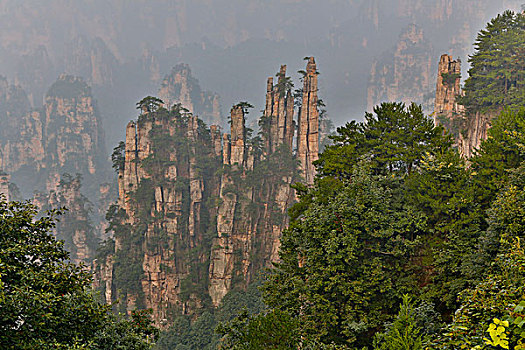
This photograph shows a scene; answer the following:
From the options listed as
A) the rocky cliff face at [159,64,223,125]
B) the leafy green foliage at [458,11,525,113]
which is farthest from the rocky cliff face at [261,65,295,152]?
the rocky cliff face at [159,64,223,125]

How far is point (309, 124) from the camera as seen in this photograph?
46.0m

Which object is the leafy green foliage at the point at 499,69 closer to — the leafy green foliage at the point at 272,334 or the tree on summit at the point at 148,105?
the leafy green foliage at the point at 272,334

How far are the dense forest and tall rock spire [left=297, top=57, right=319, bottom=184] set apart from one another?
25.1 meters

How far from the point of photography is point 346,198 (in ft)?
50.2

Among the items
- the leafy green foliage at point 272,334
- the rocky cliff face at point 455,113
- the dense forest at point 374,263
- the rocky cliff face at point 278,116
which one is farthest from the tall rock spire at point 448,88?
the leafy green foliage at point 272,334

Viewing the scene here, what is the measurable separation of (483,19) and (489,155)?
5275 inches

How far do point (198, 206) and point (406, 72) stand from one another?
9781 centimetres

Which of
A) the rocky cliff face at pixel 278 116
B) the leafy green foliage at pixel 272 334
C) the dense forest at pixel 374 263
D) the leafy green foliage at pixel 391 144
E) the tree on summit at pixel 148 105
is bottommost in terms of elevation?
the leafy green foliage at pixel 272 334

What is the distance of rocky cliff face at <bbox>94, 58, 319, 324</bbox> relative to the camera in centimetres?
4428

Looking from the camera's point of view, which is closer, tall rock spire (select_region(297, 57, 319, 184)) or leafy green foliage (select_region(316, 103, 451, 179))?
leafy green foliage (select_region(316, 103, 451, 179))

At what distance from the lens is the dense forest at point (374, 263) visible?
7984 mm

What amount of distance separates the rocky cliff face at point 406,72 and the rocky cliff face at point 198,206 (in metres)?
85.0

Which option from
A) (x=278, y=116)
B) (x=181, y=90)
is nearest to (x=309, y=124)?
(x=278, y=116)

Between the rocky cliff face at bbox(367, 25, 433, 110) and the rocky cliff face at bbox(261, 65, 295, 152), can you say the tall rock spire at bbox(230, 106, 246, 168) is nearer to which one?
the rocky cliff face at bbox(261, 65, 295, 152)
